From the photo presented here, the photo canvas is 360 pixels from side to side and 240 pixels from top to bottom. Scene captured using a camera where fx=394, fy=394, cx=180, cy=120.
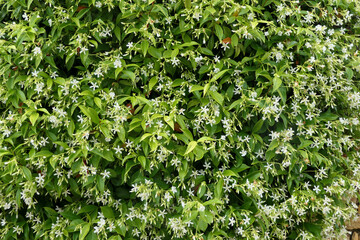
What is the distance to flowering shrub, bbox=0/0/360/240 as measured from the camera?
2053 millimetres

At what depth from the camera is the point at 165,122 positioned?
2061 millimetres

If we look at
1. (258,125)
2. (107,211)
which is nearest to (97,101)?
(107,211)

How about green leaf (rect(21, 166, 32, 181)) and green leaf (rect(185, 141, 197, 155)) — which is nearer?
green leaf (rect(185, 141, 197, 155))

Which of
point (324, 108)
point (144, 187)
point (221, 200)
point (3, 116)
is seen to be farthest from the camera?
point (324, 108)

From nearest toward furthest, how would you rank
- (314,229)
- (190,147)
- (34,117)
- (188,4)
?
(190,147) → (34,117) → (188,4) → (314,229)

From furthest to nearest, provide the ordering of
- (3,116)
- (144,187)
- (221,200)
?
1. (3,116)
2. (221,200)
3. (144,187)

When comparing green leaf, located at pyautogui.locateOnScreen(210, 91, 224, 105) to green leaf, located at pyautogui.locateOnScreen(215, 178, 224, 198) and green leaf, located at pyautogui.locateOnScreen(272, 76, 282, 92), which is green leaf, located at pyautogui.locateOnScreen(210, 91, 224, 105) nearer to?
green leaf, located at pyautogui.locateOnScreen(272, 76, 282, 92)

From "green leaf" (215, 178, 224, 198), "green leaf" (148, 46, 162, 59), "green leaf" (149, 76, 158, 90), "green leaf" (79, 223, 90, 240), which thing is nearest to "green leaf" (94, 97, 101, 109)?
"green leaf" (149, 76, 158, 90)

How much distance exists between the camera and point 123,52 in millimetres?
2340

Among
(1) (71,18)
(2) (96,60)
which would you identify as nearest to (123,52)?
(2) (96,60)

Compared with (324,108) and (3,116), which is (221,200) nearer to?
(324,108)

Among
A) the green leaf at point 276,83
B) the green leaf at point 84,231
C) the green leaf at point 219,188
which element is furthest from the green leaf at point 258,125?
the green leaf at point 84,231

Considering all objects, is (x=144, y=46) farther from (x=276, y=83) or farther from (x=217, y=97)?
(x=276, y=83)

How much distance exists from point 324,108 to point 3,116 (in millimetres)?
1988
